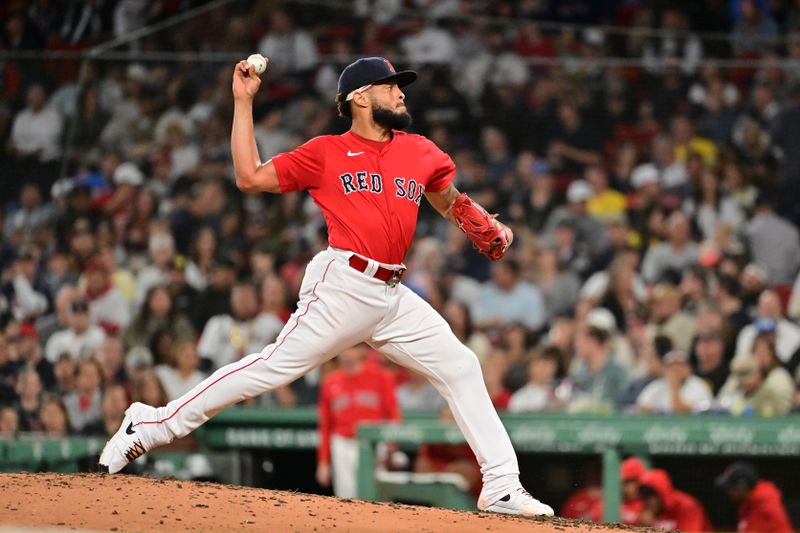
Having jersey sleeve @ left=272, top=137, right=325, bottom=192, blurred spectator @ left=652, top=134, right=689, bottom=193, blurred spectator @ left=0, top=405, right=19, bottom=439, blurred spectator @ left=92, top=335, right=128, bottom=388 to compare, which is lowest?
blurred spectator @ left=0, top=405, right=19, bottom=439

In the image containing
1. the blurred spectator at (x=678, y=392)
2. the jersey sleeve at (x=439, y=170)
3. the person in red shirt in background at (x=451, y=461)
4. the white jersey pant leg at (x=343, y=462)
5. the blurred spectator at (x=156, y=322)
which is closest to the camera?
the jersey sleeve at (x=439, y=170)

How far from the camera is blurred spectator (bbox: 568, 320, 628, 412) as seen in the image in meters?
8.32

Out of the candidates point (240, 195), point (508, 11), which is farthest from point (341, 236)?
point (508, 11)

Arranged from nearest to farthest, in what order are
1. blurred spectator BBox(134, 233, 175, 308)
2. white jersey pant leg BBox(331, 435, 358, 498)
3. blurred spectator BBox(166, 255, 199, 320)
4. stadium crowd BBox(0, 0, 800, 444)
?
white jersey pant leg BBox(331, 435, 358, 498), stadium crowd BBox(0, 0, 800, 444), blurred spectator BBox(166, 255, 199, 320), blurred spectator BBox(134, 233, 175, 308)

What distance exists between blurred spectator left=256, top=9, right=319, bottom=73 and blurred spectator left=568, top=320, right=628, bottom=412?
12.2 feet

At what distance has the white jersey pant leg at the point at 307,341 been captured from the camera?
4.38 meters

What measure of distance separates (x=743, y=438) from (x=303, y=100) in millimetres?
5232

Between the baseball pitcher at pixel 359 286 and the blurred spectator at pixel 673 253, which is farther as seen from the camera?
the blurred spectator at pixel 673 253

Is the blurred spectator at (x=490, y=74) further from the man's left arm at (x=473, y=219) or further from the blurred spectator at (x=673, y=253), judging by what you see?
the man's left arm at (x=473, y=219)

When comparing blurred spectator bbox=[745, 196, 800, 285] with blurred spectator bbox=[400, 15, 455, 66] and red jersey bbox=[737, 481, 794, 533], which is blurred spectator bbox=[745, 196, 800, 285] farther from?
blurred spectator bbox=[400, 15, 455, 66]

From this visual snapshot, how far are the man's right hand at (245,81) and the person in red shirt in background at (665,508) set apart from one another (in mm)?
3591

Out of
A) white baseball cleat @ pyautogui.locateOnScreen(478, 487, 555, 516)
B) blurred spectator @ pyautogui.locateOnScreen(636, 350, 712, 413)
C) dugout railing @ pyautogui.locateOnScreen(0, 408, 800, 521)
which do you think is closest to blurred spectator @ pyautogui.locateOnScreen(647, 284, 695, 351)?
blurred spectator @ pyautogui.locateOnScreen(636, 350, 712, 413)

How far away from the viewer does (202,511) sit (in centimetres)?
438

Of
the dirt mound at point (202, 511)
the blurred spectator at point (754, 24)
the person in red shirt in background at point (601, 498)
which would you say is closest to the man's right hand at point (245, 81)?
the dirt mound at point (202, 511)
